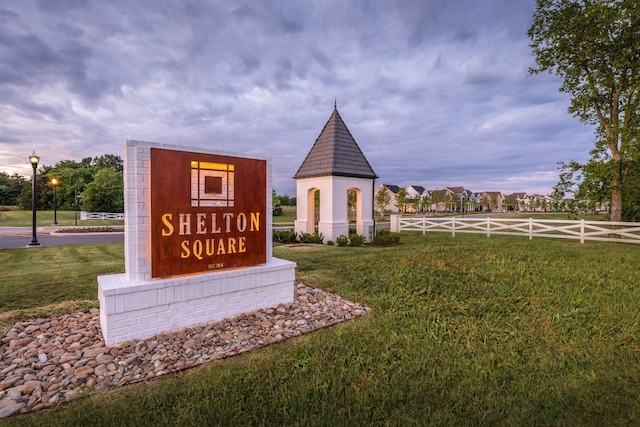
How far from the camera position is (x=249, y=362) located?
3.74 meters

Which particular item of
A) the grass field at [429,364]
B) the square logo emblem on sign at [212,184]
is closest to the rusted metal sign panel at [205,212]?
the square logo emblem on sign at [212,184]

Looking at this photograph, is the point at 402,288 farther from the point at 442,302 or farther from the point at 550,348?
the point at 550,348

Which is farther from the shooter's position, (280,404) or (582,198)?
(582,198)

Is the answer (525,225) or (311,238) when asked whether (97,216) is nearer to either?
(311,238)

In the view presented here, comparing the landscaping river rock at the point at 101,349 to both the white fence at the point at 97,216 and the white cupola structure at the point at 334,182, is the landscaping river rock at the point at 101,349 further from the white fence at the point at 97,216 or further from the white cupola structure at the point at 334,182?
the white fence at the point at 97,216

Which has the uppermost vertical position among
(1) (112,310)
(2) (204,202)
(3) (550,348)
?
(2) (204,202)

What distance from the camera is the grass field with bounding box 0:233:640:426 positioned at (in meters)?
2.88

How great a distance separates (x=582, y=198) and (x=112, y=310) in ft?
62.4

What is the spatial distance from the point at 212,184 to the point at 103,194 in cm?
4426

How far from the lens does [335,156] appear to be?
13930 mm

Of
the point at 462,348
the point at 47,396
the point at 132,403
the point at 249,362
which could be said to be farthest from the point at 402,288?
the point at 47,396

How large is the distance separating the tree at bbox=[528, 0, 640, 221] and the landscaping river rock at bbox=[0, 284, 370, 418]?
1557 centimetres

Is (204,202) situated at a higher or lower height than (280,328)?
higher

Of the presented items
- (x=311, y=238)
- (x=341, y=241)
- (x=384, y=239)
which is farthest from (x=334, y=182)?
(x=384, y=239)
